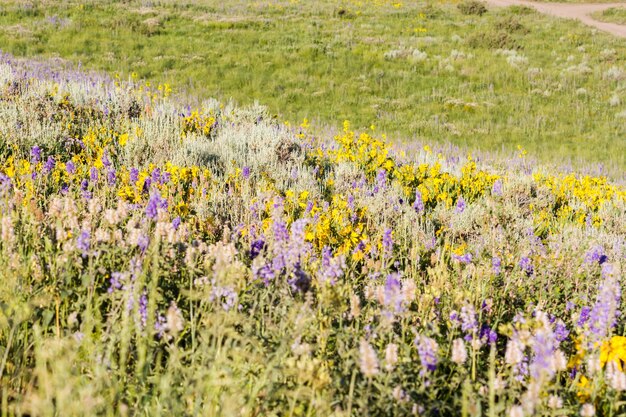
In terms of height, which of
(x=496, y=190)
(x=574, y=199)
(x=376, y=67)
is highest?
(x=376, y=67)

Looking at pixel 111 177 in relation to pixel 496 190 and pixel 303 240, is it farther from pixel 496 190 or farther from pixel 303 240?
pixel 496 190

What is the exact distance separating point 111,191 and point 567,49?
67.2 feet

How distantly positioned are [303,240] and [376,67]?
50.0ft

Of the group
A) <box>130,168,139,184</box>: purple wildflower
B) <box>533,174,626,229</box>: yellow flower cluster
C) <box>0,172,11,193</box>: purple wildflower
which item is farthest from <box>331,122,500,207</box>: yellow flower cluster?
<box>0,172,11,193</box>: purple wildflower

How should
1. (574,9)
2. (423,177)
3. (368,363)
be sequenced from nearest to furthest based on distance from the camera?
(368,363) → (423,177) → (574,9)

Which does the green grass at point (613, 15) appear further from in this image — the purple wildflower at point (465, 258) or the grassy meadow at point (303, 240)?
the purple wildflower at point (465, 258)

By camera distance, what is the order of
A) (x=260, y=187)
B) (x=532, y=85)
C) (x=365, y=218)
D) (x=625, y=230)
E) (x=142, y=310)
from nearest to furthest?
(x=142, y=310), (x=365, y=218), (x=260, y=187), (x=625, y=230), (x=532, y=85)

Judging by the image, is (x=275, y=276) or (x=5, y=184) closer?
(x=275, y=276)

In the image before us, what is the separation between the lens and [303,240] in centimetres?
215

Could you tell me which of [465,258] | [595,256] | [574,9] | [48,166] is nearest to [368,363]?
[465,258]

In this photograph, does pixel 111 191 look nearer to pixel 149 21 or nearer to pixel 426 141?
pixel 426 141

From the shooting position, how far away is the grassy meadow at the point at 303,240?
5.79ft

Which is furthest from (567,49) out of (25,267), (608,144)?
(25,267)

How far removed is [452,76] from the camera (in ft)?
52.9
